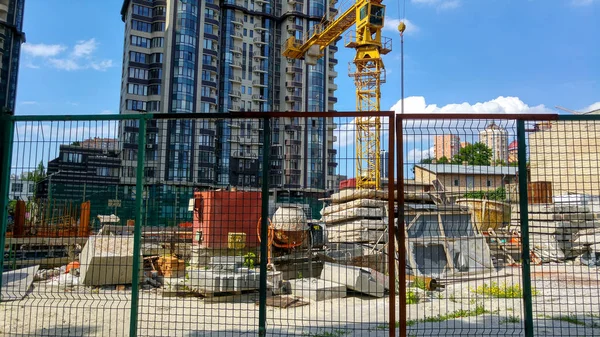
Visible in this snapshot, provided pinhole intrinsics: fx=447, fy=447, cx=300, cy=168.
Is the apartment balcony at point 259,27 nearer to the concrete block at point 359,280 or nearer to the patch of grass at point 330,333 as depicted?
the concrete block at point 359,280

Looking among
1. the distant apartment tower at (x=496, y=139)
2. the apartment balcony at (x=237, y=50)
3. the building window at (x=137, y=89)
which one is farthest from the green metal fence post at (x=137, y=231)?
the apartment balcony at (x=237, y=50)

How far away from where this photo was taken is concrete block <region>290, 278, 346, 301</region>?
7.75 metres

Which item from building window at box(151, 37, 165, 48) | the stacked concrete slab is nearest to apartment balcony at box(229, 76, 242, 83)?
building window at box(151, 37, 165, 48)

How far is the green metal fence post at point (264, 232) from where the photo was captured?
183 inches

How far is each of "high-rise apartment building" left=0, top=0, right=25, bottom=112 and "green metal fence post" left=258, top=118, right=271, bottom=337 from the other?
6003 centimetres

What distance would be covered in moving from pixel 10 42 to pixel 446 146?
73.6 metres

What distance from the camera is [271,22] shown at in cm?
7388

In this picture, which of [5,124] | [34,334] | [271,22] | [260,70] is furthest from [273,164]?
[271,22]

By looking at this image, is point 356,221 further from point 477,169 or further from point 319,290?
point 477,169

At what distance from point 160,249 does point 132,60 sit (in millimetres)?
51855

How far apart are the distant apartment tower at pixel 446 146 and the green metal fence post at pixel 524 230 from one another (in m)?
0.63

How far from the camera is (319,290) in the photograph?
25.6 ft

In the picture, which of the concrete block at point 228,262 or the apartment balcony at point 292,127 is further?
the concrete block at point 228,262

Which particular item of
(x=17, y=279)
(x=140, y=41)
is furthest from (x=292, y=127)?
(x=140, y=41)
